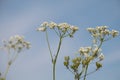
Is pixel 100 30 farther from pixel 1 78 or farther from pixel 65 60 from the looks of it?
pixel 1 78

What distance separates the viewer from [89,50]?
41.7 feet

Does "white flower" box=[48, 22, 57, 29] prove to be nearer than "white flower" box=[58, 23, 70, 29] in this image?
No

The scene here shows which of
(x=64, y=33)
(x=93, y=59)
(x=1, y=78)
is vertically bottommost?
(x=1, y=78)

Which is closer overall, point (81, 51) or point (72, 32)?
point (81, 51)

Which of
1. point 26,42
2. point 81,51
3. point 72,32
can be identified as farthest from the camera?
point 26,42

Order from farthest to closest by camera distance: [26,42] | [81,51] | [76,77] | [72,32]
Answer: [26,42], [72,32], [81,51], [76,77]

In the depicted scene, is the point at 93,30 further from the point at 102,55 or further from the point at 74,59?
the point at 74,59

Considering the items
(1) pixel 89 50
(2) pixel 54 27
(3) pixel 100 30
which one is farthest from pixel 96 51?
(2) pixel 54 27

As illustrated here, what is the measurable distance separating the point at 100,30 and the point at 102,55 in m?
1.39

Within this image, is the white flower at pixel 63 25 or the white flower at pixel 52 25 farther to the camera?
the white flower at pixel 52 25

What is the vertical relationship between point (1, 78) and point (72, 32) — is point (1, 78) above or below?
below

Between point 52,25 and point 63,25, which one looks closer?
point 63,25

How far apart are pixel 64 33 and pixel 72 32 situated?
1.34 feet

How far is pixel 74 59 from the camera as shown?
11.9 m
